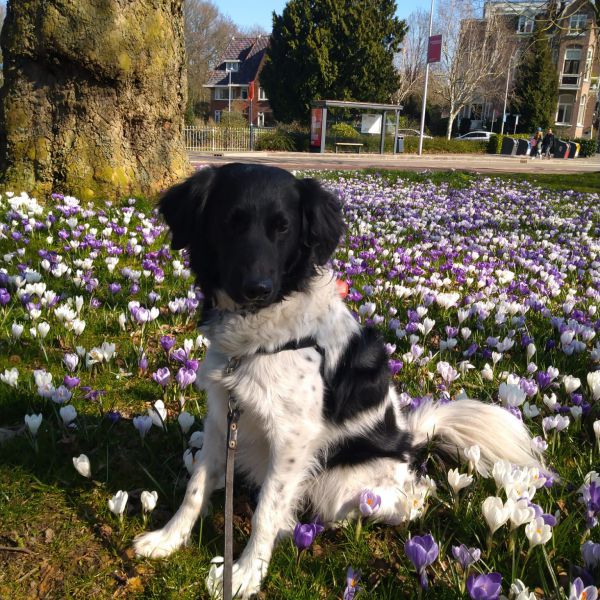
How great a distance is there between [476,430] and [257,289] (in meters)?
1.46

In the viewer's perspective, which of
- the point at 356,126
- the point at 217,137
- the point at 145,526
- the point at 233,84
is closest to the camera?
the point at 145,526

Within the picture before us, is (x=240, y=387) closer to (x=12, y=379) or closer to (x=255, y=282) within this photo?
(x=255, y=282)

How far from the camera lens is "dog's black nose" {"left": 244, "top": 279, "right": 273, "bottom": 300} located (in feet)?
7.55

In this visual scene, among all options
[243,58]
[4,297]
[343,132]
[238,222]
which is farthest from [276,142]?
[243,58]

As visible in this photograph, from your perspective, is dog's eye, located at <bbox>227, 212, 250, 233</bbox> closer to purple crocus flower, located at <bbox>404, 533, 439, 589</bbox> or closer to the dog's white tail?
the dog's white tail

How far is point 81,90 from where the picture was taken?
7902 mm

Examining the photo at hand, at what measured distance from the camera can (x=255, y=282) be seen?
7.57 ft

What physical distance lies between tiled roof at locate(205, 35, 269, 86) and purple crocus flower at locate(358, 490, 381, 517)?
74121mm

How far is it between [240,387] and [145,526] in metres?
0.84

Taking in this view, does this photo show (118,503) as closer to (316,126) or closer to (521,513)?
(521,513)

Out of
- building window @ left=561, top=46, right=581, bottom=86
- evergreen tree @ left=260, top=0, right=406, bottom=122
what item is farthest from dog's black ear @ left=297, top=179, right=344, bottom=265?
building window @ left=561, top=46, right=581, bottom=86

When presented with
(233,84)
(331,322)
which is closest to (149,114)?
(331,322)

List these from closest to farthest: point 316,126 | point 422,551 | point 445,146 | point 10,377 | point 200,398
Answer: point 422,551
point 10,377
point 200,398
point 316,126
point 445,146

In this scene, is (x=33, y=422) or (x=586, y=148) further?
(x=586, y=148)
